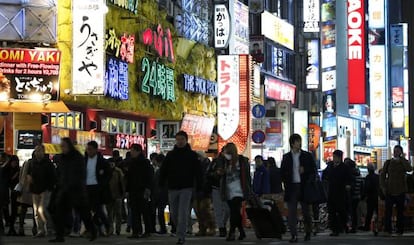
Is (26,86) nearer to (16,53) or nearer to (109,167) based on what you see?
(16,53)

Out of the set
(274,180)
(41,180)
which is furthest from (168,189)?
(274,180)

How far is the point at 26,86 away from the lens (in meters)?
28.3

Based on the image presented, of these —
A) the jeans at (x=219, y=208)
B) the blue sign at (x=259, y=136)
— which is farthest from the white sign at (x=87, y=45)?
the jeans at (x=219, y=208)

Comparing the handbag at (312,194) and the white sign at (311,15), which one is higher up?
the white sign at (311,15)

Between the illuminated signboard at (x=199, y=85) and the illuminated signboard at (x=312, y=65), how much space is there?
15.2 m

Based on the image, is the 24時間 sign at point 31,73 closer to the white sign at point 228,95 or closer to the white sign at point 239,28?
the white sign at point 228,95

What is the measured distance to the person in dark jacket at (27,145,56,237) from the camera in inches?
725

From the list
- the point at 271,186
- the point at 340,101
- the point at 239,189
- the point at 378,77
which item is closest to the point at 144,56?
the point at 271,186

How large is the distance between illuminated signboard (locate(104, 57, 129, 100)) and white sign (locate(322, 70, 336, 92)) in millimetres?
29464

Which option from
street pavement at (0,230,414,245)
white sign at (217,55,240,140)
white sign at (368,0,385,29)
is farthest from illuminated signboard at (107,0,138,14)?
white sign at (368,0,385,29)

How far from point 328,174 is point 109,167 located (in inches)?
211

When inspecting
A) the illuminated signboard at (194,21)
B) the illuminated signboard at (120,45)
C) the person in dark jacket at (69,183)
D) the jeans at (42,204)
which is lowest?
the jeans at (42,204)

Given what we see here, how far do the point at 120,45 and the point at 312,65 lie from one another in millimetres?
27787

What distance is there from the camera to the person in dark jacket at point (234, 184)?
59.2ft
